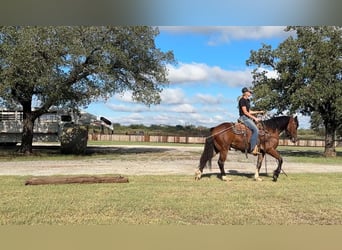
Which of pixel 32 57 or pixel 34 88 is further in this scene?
pixel 34 88

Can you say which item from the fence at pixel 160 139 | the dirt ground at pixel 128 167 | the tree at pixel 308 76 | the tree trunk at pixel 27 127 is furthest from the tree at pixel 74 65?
the fence at pixel 160 139

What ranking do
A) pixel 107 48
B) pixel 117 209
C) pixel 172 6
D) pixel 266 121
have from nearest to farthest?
1. pixel 172 6
2. pixel 117 209
3. pixel 266 121
4. pixel 107 48

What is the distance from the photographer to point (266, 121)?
9.41 m

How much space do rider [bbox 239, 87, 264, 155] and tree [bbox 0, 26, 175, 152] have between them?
5916mm

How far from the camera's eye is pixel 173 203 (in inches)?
234

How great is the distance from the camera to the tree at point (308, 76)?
17266 millimetres

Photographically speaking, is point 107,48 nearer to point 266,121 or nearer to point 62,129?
point 62,129

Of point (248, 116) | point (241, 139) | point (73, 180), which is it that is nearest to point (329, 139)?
point (241, 139)

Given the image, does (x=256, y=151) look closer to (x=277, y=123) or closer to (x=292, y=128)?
(x=277, y=123)

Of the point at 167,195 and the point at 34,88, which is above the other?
the point at 34,88

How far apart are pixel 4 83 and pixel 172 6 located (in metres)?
10.5

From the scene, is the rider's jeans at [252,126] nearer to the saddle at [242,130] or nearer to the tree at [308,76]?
the saddle at [242,130]

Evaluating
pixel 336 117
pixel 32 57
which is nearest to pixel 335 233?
pixel 32 57

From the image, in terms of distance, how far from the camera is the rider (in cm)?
876
